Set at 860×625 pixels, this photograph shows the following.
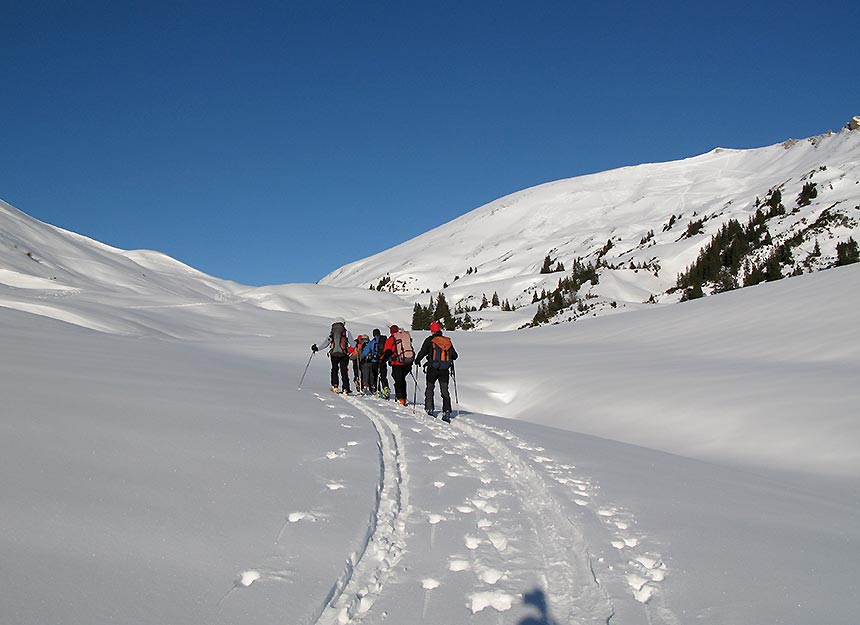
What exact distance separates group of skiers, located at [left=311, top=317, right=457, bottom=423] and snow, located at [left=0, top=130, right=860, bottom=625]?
33.4 inches

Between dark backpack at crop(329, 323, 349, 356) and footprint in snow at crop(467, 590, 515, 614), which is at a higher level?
dark backpack at crop(329, 323, 349, 356)

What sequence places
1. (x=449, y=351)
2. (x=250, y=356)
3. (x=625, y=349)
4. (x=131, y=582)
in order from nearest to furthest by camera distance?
1. (x=131, y=582)
2. (x=449, y=351)
3. (x=625, y=349)
4. (x=250, y=356)

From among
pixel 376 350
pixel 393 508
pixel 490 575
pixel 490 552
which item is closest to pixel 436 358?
pixel 376 350

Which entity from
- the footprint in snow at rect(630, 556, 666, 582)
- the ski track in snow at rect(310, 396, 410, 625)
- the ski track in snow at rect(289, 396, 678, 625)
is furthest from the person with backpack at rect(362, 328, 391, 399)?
the footprint in snow at rect(630, 556, 666, 582)

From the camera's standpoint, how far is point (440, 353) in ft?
40.2

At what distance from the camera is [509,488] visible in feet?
20.1

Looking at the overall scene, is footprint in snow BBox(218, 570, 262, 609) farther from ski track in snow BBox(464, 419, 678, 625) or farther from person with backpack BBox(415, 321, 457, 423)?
person with backpack BBox(415, 321, 457, 423)

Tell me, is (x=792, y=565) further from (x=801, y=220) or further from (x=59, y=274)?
(x=801, y=220)

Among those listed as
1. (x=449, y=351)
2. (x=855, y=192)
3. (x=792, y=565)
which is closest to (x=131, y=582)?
(x=792, y=565)

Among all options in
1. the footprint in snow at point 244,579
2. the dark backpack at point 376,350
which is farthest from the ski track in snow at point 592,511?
the dark backpack at point 376,350

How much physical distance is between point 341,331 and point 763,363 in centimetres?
1131

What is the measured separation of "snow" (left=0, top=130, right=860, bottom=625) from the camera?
3.41 meters

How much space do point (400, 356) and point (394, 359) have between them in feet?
0.68

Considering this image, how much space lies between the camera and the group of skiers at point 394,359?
12188 millimetres
